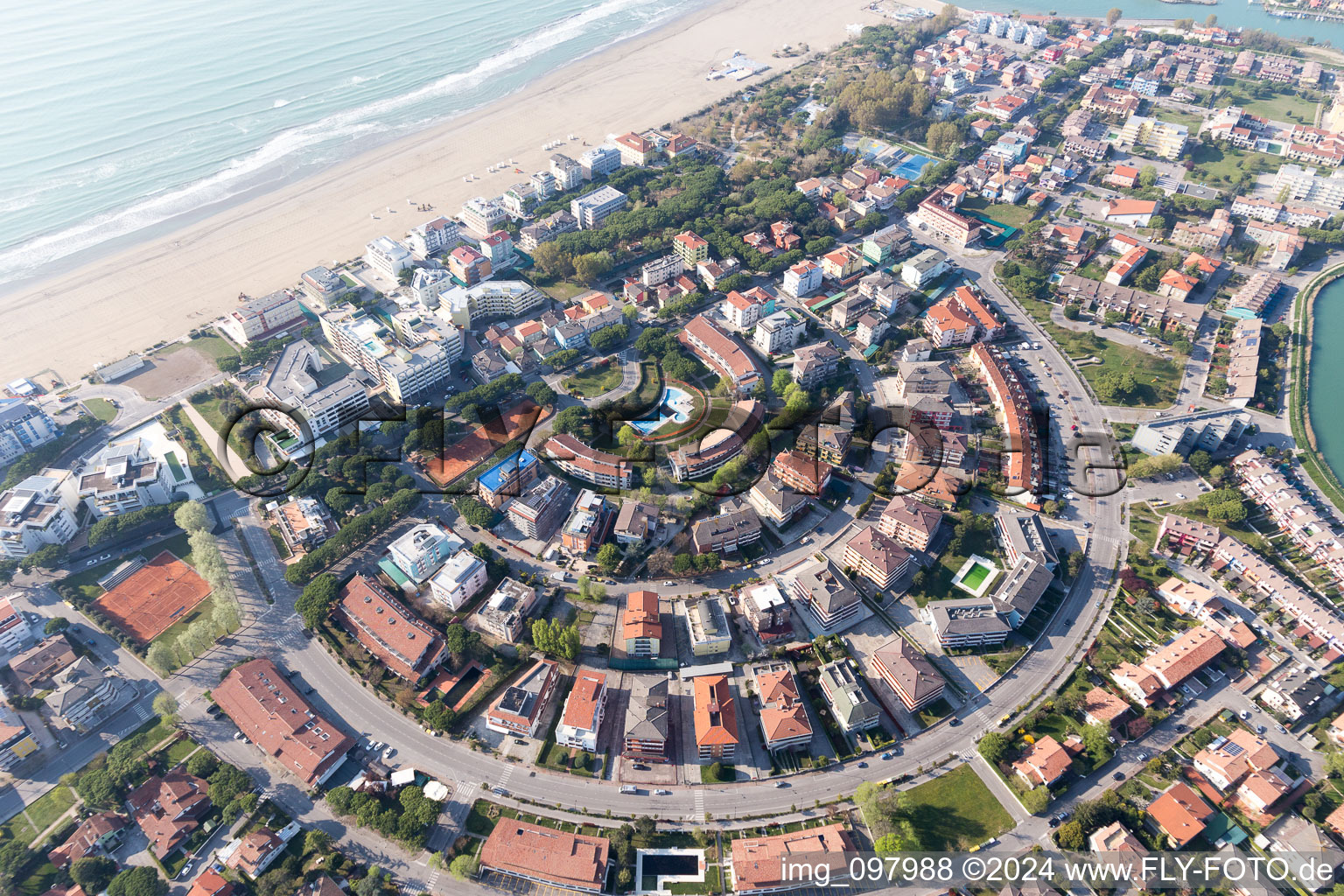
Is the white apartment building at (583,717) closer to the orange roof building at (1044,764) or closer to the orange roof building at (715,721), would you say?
the orange roof building at (715,721)

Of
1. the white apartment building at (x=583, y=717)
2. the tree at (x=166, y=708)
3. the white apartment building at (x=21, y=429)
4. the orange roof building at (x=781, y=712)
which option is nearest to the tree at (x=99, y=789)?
the tree at (x=166, y=708)

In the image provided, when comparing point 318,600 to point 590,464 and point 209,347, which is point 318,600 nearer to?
point 590,464

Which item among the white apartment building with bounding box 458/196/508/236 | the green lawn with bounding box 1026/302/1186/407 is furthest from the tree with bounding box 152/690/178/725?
the green lawn with bounding box 1026/302/1186/407

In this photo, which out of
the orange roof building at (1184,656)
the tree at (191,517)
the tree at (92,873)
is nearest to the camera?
the tree at (92,873)

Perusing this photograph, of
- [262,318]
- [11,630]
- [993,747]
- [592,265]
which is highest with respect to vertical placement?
[262,318]

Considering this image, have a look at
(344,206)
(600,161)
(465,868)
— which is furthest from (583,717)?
(600,161)

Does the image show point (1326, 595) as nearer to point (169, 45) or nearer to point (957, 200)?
point (957, 200)

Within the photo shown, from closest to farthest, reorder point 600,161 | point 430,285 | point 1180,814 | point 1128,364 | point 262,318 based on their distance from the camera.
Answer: point 1180,814 < point 1128,364 < point 262,318 < point 430,285 < point 600,161
